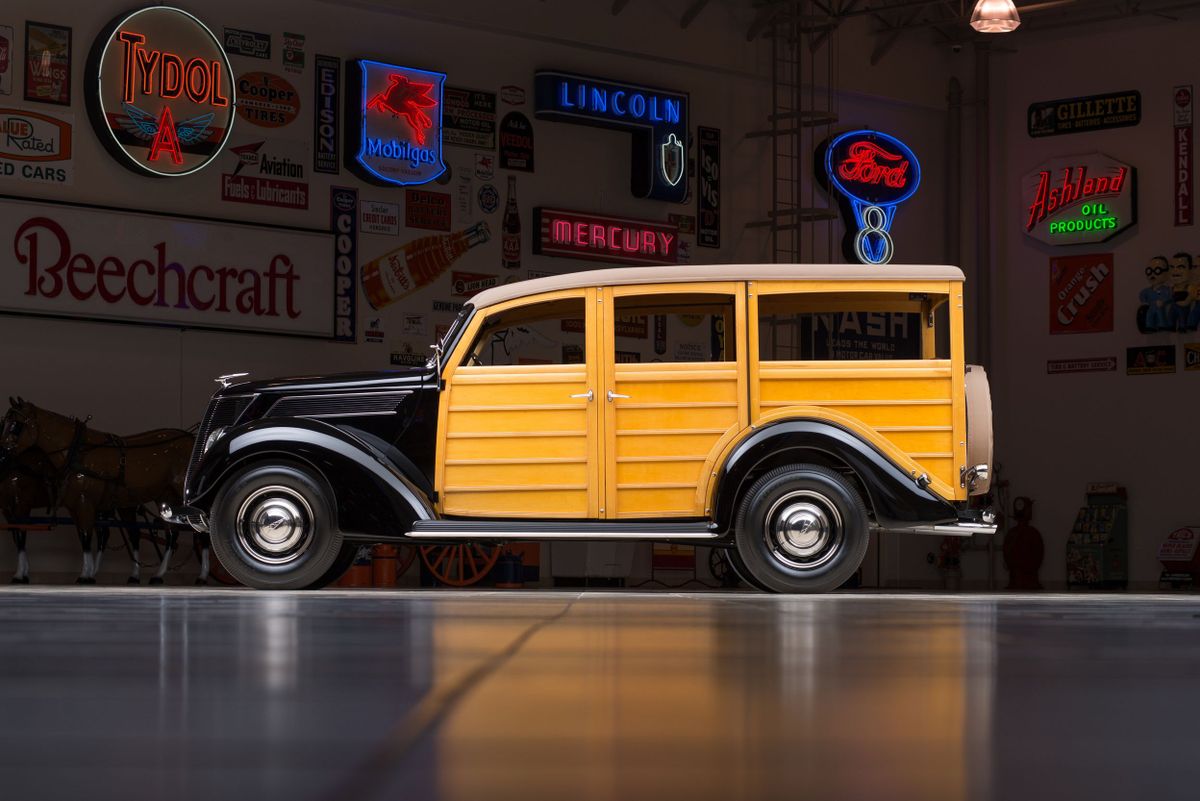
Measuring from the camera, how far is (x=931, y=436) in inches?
300

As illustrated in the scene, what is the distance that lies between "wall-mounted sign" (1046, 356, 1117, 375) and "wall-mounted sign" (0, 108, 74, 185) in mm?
12654

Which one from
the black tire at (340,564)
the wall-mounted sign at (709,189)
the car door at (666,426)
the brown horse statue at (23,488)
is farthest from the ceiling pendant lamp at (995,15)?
the brown horse statue at (23,488)

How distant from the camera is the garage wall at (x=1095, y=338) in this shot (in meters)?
20.3

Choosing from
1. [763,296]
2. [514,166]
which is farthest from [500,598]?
[514,166]

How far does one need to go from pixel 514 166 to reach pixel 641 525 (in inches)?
459

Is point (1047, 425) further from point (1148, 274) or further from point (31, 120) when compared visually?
point (31, 120)

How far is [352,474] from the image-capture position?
756 cm

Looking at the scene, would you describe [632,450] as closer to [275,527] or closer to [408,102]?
[275,527]

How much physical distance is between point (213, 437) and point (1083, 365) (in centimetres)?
1546

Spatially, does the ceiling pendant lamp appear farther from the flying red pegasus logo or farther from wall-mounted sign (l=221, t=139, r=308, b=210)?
wall-mounted sign (l=221, t=139, r=308, b=210)

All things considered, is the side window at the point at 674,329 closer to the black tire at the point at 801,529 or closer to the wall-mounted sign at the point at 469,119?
the black tire at the point at 801,529

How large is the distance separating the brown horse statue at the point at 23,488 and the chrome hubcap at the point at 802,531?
8.55 metres

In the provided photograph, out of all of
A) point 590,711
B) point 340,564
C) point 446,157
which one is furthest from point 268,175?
point 590,711

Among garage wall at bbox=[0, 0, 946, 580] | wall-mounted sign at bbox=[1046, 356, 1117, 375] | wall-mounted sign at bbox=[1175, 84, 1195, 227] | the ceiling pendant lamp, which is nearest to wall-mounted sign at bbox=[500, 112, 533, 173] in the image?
garage wall at bbox=[0, 0, 946, 580]
